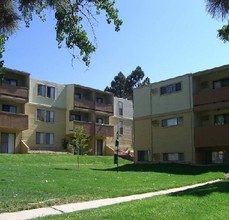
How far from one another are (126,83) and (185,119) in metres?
66.6

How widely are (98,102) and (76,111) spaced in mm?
4324

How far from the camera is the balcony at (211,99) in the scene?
36531mm

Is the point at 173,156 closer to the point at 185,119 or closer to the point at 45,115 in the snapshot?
the point at 185,119

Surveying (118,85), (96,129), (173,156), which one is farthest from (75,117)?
(118,85)

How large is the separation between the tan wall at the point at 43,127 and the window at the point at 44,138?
Answer: 0.36 meters

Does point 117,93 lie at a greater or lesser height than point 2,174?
greater

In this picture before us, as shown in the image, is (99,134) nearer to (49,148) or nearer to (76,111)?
(76,111)

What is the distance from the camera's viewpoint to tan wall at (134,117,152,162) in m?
43.1

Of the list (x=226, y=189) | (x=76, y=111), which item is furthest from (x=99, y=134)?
(x=226, y=189)

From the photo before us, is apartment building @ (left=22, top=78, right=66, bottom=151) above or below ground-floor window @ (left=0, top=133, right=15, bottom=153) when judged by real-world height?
above

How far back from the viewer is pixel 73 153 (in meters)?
50.6

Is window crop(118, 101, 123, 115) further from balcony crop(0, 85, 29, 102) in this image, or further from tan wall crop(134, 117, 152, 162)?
tan wall crop(134, 117, 152, 162)

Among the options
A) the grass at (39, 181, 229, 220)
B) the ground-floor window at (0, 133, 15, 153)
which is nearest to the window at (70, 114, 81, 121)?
the ground-floor window at (0, 133, 15, 153)

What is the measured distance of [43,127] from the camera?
51.2m
